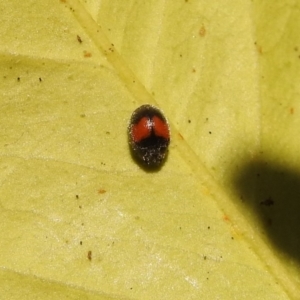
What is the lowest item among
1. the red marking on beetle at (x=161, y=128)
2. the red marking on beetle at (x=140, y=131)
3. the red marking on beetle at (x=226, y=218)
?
the red marking on beetle at (x=226, y=218)

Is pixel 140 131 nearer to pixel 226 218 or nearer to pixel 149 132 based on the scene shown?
pixel 149 132

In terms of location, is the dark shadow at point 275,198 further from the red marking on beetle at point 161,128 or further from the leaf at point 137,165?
the red marking on beetle at point 161,128

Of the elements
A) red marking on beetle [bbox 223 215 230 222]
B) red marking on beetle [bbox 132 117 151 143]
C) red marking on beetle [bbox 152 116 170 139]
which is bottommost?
red marking on beetle [bbox 223 215 230 222]

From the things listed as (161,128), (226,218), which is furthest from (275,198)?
(161,128)

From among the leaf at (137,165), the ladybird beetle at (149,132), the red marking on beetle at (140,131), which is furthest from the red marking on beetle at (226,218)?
the red marking on beetle at (140,131)

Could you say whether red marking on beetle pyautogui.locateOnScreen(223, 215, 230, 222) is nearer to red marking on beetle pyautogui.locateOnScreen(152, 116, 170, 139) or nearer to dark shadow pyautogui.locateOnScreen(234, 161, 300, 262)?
dark shadow pyautogui.locateOnScreen(234, 161, 300, 262)

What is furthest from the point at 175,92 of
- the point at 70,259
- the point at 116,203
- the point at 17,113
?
the point at 70,259

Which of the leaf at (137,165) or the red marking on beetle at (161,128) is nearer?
the leaf at (137,165)

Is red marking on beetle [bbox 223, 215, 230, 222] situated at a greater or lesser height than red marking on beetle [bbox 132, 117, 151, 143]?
lesser

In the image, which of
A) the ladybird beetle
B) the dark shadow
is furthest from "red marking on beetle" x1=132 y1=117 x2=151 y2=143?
the dark shadow
